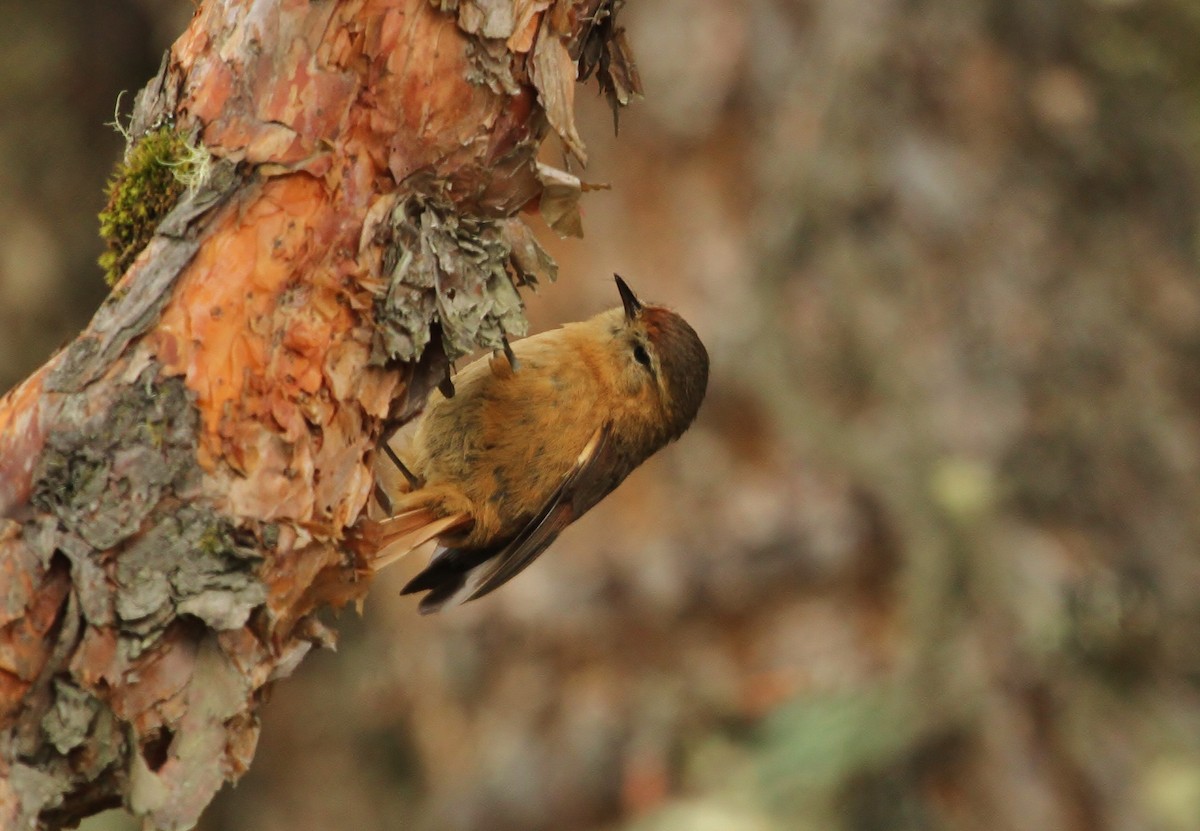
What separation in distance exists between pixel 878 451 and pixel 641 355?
2.36 metres

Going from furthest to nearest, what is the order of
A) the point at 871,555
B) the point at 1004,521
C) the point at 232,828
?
the point at 232,828 → the point at 871,555 → the point at 1004,521

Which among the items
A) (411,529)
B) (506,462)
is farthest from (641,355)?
(411,529)

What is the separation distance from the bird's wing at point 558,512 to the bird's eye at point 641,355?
0.27 m

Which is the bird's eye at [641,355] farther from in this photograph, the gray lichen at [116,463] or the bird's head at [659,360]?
the gray lichen at [116,463]

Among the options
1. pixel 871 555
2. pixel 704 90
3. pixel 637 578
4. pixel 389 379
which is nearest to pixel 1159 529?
pixel 871 555

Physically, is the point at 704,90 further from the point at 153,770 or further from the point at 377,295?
the point at 153,770

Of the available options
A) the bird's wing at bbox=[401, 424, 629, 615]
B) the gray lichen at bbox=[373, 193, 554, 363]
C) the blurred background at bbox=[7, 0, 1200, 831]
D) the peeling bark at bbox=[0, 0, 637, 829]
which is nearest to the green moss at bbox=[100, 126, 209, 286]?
the peeling bark at bbox=[0, 0, 637, 829]

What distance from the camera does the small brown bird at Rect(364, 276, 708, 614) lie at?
12.9 feet

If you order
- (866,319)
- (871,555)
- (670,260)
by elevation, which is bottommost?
(871,555)

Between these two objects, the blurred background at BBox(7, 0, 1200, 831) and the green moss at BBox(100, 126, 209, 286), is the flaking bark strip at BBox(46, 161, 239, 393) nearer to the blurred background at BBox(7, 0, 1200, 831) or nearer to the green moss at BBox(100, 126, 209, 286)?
the green moss at BBox(100, 126, 209, 286)

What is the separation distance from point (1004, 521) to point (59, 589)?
4.57 m

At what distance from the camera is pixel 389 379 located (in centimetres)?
283

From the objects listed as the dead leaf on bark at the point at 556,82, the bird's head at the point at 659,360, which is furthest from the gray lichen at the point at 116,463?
Answer: the bird's head at the point at 659,360

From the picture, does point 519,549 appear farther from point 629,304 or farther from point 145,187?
point 145,187
